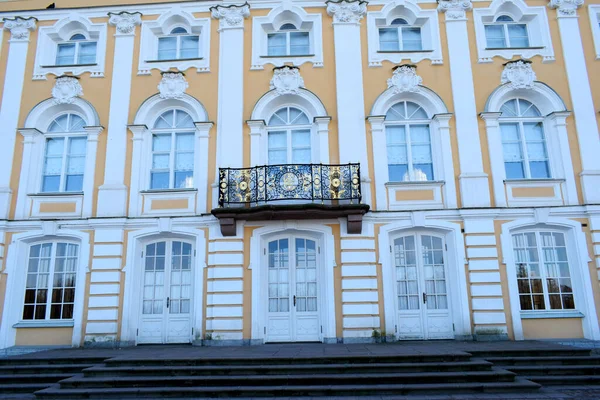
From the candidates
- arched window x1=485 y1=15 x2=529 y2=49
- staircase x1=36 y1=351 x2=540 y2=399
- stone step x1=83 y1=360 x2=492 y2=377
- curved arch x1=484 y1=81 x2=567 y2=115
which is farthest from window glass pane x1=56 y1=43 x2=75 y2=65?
arched window x1=485 y1=15 x2=529 y2=49

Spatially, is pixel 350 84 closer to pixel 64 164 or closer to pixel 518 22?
pixel 518 22

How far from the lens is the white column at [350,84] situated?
11.6m

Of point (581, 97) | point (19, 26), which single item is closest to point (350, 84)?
point (581, 97)

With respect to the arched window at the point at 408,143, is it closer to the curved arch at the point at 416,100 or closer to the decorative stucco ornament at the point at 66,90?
the curved arch at the point at 416,100

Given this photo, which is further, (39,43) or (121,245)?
(39,43)

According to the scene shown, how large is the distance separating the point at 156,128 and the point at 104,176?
1.93 meters

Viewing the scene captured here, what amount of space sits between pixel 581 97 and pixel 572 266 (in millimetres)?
4550

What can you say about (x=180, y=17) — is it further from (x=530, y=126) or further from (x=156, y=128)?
(x=530, y=126)

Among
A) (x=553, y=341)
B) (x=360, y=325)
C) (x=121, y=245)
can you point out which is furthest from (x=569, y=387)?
(x=121, y=245)

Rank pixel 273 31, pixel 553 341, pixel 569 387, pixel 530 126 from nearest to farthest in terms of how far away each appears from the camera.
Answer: pixel 569 387 < pixel 553 341 < pixel 530 126 < pixel 273 31

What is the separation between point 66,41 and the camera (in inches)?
523

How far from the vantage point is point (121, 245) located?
1148 centimetres

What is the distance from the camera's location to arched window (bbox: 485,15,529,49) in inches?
503

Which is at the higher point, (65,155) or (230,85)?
(230,85)
